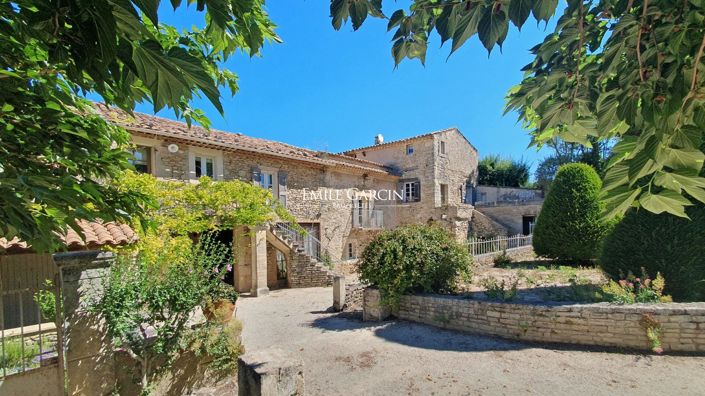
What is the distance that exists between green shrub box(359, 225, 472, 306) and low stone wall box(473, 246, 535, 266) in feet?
17.6

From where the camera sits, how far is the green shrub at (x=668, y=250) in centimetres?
607

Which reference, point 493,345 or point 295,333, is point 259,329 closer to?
point 295,333

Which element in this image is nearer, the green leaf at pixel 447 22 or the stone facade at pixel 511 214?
the green leaf at pixel 447 22

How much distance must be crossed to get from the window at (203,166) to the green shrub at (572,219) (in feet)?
41.2

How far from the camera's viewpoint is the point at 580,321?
5.64 metres

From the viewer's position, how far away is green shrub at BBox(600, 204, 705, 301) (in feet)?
19.9

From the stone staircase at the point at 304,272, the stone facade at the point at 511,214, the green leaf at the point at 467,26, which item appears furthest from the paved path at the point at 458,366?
the stone facade at the point at 511,214

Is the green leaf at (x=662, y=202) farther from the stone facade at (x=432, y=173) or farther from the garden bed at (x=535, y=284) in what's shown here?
the stone facade at (x=432, y=173)

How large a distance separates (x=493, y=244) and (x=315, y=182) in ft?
29.6

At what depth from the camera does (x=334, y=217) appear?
1709 centimetres

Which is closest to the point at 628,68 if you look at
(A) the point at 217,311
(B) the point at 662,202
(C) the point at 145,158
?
(B) the point at 662,202

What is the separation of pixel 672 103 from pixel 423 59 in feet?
3.35

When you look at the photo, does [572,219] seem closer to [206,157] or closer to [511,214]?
[511,214]

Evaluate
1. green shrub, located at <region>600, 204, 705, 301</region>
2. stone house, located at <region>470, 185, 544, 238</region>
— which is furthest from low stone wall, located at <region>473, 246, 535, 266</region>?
green shrub, located at <region>600, 204, 705, 301</region>
